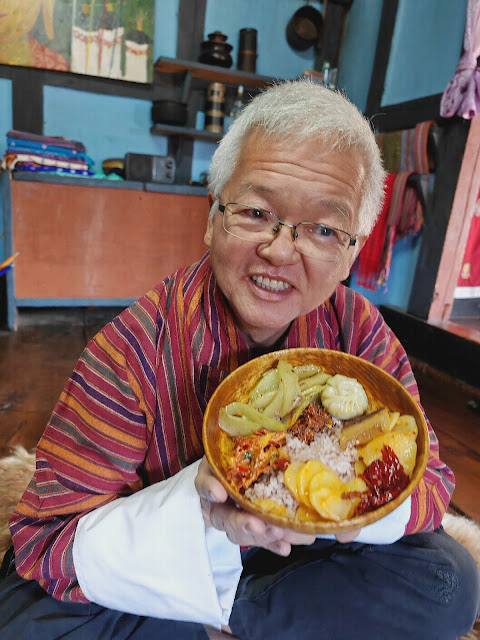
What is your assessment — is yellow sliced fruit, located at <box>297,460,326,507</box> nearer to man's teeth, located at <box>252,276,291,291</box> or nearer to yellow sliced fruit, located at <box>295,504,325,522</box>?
yellow sliced fruit, located at <box>295,504,325,522</box>

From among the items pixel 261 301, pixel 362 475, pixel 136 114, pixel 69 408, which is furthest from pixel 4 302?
pixel 362 475

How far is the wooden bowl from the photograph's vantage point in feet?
1.91

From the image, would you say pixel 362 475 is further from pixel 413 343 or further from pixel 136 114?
pixel 136 114

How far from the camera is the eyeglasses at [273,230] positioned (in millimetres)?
863

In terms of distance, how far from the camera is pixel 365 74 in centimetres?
384

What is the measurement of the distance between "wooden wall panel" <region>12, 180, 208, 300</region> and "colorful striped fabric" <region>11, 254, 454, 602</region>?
8.30ft

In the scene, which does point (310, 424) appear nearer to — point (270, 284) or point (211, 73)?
point (270, 284)

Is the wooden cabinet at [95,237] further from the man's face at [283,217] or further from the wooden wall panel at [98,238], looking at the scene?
the man's face at [283,217]

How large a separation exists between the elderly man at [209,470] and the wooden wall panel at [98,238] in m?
2.53

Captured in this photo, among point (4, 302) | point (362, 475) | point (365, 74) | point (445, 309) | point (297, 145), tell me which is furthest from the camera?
point (365, 74)

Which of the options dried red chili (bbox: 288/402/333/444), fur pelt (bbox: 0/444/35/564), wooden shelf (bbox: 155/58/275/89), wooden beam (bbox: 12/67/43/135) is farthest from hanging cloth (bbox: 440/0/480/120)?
wooden beam (bbox: 12/67/43/135)

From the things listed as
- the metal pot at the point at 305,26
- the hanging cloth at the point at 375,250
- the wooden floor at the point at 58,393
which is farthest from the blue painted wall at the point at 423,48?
the wooden floor at the point at 58,393

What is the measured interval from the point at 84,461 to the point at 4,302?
2.88m

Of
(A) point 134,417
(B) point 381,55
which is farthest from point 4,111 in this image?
(A) point 134,417
